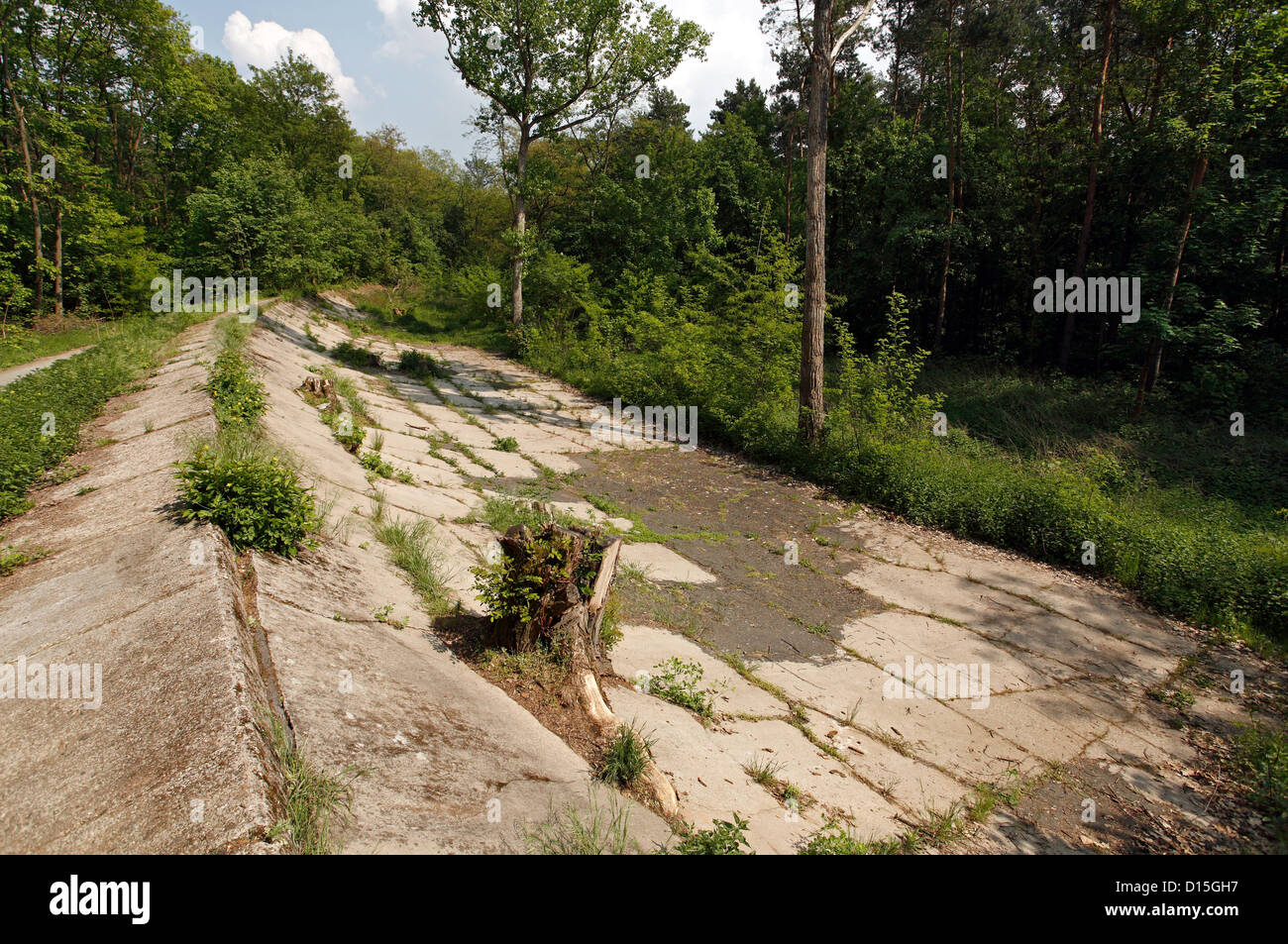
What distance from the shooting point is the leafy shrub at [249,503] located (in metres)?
3.61

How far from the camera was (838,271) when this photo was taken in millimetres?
24109

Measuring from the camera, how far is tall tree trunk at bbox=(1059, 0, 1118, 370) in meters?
16.5

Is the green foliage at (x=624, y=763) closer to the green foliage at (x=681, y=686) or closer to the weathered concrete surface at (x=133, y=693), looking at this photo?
the green foliage at (x=681, y=686)

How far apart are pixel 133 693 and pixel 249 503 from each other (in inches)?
58.3

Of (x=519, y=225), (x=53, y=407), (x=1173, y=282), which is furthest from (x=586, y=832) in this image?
(x=519, y=225)

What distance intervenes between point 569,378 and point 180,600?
44.3ft

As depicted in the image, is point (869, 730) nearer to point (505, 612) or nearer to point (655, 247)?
point (505, 612)

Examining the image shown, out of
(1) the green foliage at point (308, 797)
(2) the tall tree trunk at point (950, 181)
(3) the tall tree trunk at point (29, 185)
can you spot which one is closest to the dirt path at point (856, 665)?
(1) the green foliage at point (308, 797)

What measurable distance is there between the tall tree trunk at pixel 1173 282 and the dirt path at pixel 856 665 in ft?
37.7

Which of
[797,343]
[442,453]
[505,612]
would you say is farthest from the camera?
[797,343]

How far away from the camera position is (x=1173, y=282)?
1423 centimetres

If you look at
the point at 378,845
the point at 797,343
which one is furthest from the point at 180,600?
the point at 797,343

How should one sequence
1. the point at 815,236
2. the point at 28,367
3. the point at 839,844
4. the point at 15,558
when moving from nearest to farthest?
the point at 839,844 → the point at 15,558 → the point at 28,367 → the point at 815,236

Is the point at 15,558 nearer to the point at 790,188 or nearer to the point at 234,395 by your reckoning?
the point at 234,395
